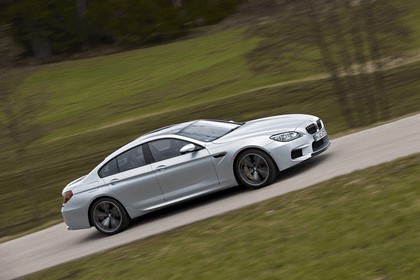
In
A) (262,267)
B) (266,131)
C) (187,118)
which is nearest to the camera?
(262,267)

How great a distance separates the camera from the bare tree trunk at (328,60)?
27.4 metres

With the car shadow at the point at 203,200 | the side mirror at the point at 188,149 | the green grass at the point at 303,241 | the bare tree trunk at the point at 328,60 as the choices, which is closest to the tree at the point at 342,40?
the bare tree trunk at the point at 328,60

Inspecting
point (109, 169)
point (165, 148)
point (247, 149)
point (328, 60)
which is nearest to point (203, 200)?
point (165, 148)

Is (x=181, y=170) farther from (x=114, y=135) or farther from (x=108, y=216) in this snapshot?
(x=114, y=135)

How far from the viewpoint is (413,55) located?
41281mm

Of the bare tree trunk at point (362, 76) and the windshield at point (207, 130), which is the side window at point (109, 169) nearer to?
the windshield at point (207, 130)

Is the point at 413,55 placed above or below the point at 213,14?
below

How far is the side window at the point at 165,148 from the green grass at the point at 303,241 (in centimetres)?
202

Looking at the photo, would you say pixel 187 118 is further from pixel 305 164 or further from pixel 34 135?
pixel 305 164

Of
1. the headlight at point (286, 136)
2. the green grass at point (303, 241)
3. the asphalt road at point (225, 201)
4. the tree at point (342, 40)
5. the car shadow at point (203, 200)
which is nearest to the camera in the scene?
the green grass at point (303, 241)

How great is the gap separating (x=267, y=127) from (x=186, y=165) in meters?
1.42

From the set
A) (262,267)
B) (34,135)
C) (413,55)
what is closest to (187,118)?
(413,55)

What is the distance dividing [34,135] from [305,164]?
1210 cm

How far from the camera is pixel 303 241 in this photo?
10133 millimetres
